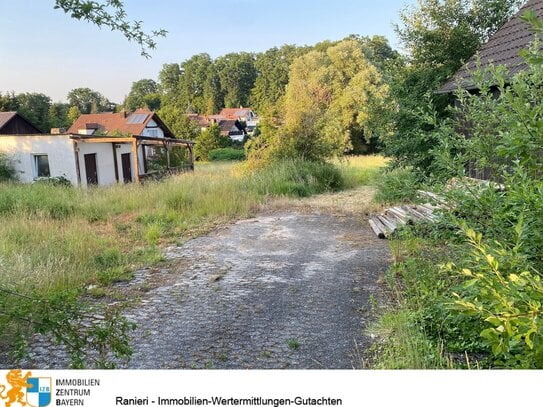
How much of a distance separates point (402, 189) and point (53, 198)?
9.49 metres

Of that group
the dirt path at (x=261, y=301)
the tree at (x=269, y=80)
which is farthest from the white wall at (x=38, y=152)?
the dirt path at (x=261, y=301)

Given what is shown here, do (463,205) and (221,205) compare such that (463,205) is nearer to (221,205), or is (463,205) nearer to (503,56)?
(503,56)

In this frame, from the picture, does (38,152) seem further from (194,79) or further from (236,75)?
(236,75)

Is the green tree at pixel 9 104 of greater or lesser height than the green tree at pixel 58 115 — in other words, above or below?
above

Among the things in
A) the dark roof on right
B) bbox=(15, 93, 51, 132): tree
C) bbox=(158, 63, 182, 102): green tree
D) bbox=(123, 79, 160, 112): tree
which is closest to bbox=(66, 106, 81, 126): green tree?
bbox=(15, 93, 51, 132): tree

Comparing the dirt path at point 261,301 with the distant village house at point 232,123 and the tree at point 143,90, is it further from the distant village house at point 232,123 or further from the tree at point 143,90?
the distant village house at point 232,123
